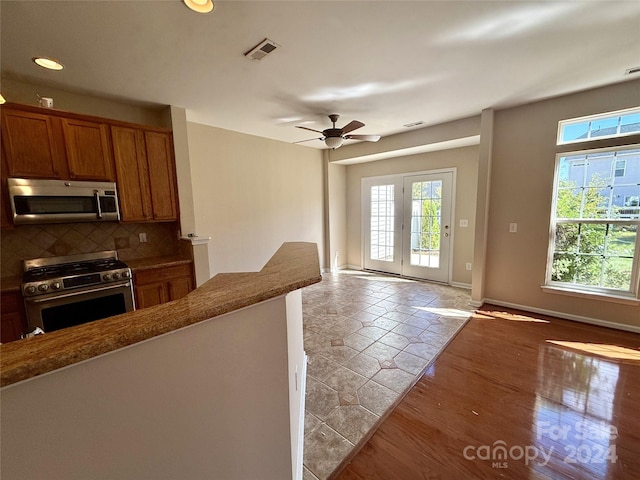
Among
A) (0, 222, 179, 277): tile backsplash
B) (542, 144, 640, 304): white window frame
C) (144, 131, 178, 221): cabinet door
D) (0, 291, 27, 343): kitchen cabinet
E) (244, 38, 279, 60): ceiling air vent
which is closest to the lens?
(244, 38, 279, 60): ceiling air vent

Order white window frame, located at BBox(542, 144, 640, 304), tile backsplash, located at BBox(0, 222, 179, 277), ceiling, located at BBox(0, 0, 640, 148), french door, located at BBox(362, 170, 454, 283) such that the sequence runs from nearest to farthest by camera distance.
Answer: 1. ceiling, located at BBox(0, 0, 640, 148)
2. tile backsplash, located at BBox(0, 222, 179, 277)
3. white window frame, located at BBox(542, 144, 640, 304)
4. french door, located at BBox(362, 170, 454, 283)

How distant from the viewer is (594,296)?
9.94ft

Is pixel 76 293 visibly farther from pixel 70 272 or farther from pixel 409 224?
pixel 409 224

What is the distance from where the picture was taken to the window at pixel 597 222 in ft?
9.41

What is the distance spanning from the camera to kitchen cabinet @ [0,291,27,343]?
208 cm

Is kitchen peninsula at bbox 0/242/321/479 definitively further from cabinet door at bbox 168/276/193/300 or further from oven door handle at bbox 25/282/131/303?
cabinet door at bbox 168/276/193/300

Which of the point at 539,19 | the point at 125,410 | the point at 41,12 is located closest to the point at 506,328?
the point at 539,19

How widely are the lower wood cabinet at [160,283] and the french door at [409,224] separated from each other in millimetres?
3855

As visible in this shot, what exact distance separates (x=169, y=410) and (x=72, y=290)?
2252 millimetres

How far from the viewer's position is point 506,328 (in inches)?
121

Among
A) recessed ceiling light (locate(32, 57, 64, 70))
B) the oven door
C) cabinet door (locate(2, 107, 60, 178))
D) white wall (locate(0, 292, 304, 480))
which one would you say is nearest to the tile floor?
white wall (locate(0, 292, 304, 480))

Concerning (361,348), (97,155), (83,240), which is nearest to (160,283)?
(83,240)

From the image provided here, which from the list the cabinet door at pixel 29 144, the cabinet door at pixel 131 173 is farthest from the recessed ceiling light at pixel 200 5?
the cabinet door at pixel 29 144

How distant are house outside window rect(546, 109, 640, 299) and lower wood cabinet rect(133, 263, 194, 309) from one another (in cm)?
454
